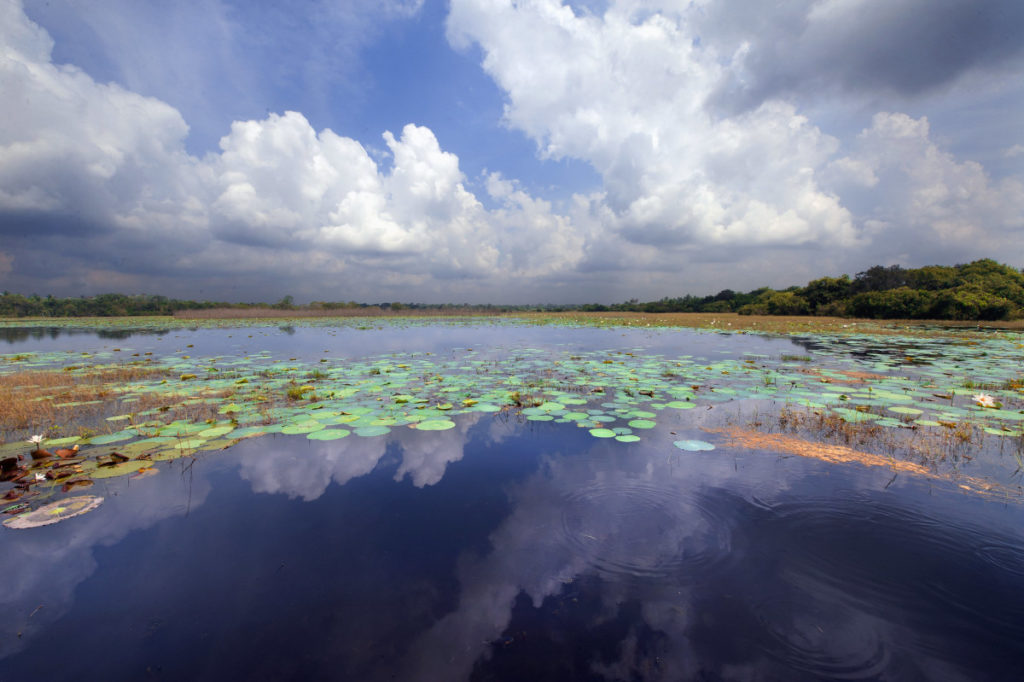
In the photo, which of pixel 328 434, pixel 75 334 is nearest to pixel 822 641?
pixel 328 434

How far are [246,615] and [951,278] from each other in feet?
175

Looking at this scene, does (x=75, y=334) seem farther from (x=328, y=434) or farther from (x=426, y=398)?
(x=328, y=434)

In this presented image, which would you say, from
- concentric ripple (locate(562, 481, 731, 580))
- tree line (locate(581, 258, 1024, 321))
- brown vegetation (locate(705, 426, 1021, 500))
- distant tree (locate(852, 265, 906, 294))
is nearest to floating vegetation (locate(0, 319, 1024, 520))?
brown vegetation (locate(705, 426, 1021, 500))

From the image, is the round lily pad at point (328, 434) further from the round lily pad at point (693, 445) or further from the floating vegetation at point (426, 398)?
the round lily pad at point (693, 445)

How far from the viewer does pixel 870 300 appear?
33000 millimetres

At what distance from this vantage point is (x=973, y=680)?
166 cm

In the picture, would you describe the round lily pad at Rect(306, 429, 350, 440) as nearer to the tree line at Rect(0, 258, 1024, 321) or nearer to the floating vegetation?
the floating vegetation

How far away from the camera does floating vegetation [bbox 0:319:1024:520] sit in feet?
14.7

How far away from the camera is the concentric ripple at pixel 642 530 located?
7.98 ft

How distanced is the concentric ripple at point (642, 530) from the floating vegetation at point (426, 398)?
1.24m

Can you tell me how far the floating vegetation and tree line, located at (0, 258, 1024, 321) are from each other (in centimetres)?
2560

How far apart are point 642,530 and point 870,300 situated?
141 feet

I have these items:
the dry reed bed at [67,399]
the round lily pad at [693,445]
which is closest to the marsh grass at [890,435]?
the round lily pad at [693,445]

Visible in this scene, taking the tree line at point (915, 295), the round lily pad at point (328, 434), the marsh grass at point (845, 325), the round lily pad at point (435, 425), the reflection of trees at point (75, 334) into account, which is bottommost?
the reflection of trees at point (75, 334)
